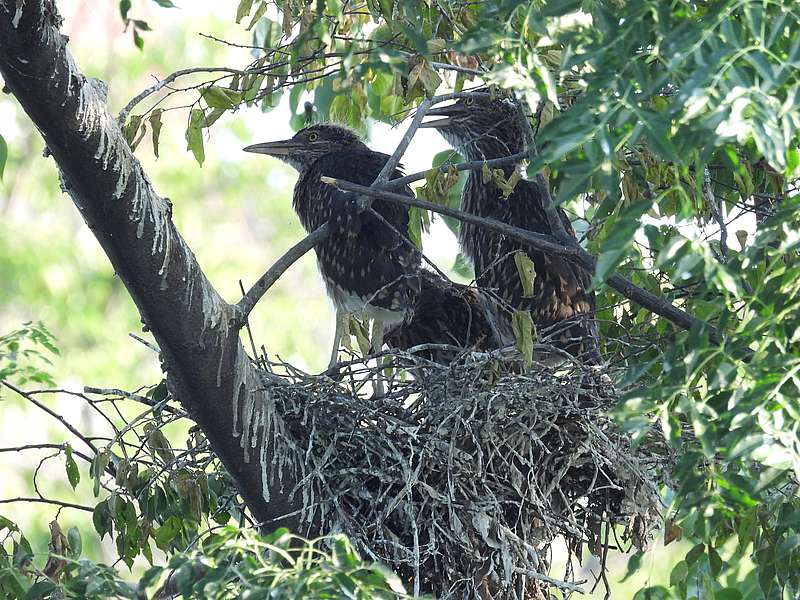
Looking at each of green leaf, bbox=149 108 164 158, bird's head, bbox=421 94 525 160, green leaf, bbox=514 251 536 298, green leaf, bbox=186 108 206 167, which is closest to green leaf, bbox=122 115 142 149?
green leaf, bbox=149 108 164 158

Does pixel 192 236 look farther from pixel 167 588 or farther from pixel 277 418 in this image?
pixel 167 588

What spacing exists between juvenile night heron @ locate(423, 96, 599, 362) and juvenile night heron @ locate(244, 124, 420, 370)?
0.26m

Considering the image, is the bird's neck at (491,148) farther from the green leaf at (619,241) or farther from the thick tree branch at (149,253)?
the green leaf at (619,241)

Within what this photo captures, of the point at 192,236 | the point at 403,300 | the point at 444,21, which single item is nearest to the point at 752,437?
the point at 444,21

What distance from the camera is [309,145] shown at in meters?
4.68

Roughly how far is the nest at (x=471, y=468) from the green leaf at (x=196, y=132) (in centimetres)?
64

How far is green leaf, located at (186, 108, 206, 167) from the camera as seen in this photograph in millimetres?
3113

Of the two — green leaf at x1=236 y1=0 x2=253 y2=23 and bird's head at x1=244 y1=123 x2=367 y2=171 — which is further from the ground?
bird's head at x1=244 y1=123 x2=367 y2=171

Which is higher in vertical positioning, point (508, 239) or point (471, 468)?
point (508, 239)

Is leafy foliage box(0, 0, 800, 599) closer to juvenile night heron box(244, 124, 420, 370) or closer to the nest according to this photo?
the nest

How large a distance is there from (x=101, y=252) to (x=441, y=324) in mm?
5466

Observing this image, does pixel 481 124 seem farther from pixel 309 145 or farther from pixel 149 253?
pixel 149 253

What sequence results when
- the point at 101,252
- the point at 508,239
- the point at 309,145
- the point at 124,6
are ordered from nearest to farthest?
1. the point at 124,6
2. the point at 508,239
3. the point at 309,145
4. the point at 101,252

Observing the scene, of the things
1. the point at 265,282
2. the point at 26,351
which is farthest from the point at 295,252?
the point at 26,351
